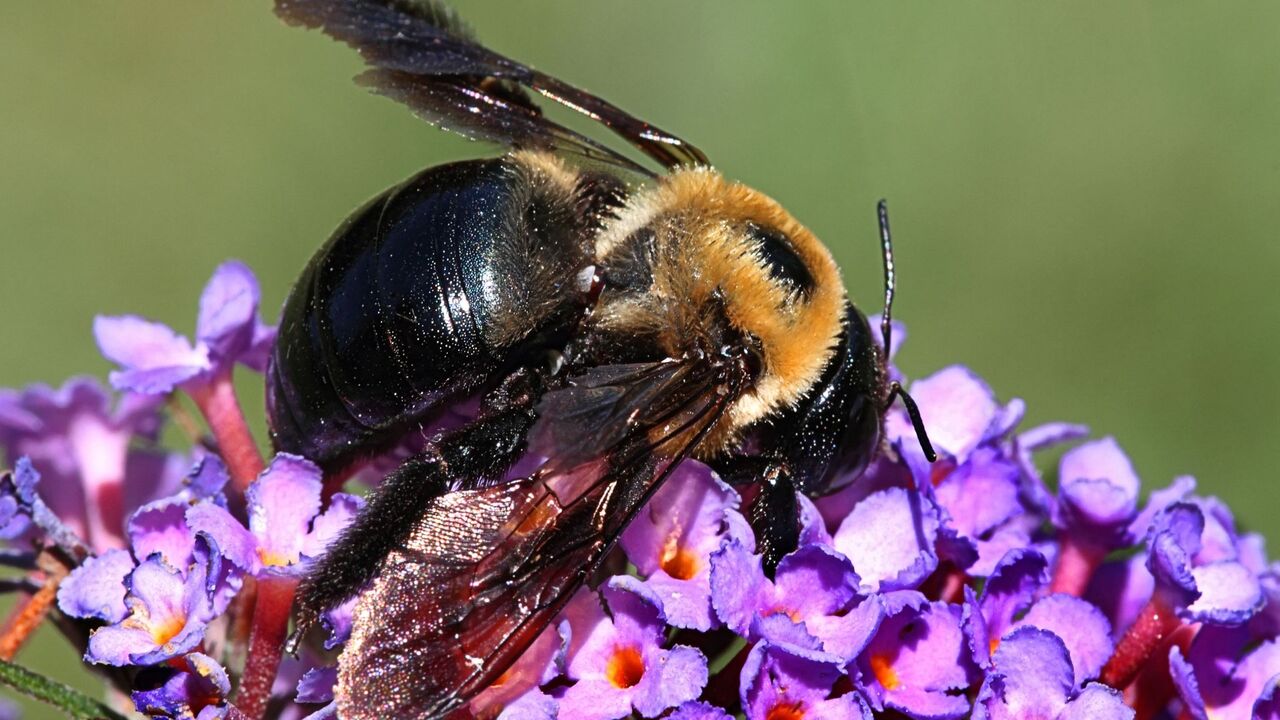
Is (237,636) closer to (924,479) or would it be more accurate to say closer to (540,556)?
(540,556)

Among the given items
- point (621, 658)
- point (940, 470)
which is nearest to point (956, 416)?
point (940, 470)

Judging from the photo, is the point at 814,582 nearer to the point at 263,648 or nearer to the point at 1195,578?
the point at 1195,578

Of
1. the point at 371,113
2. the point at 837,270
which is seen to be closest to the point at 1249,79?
the point at 371,113

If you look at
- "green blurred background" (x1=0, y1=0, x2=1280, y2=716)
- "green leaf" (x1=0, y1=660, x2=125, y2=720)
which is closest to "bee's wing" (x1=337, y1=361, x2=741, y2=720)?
"green leaf" (x1=0, y1=660, x2=125, y2=720)

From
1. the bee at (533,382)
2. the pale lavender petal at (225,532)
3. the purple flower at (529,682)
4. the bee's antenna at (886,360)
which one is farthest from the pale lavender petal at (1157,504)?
the pale lavender petal at (225,532)

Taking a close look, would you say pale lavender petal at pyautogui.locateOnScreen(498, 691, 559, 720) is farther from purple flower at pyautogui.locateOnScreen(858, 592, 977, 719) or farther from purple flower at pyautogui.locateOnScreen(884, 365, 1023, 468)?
purple flower at pyautogui.locateOnScreen(884, 365, 1023, 468)

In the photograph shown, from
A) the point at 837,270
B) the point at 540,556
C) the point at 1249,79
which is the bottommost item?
the point at 540,556
